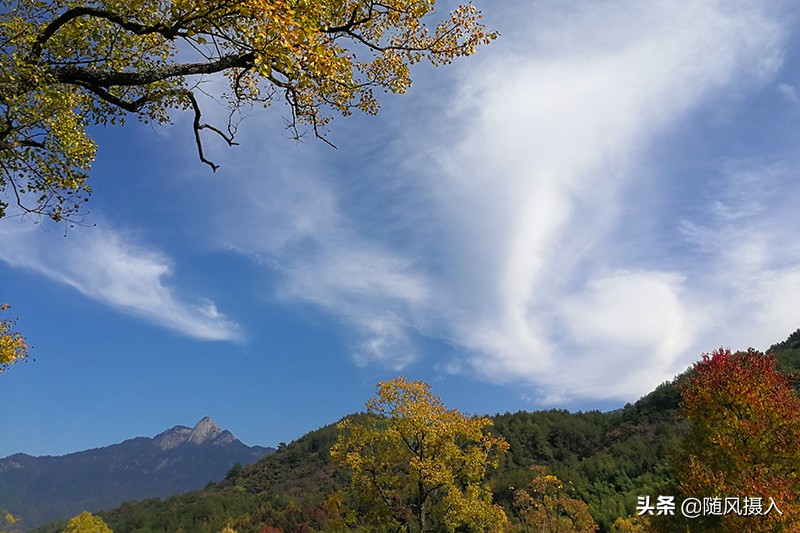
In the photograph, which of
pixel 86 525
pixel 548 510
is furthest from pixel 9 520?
pixel 548 510

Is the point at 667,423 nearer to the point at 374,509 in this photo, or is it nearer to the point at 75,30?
the point at 374,509

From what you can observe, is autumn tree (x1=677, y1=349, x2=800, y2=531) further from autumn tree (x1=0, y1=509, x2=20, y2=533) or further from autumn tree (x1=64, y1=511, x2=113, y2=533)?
autumn tree (x1=64, y1=511, x2=113, y2=533)

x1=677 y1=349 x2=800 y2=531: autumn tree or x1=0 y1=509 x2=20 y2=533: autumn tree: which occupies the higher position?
x1=677 y1=349 x2=800 y2=531: autumn tree

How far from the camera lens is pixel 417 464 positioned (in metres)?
15.7

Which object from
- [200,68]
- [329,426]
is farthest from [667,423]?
[329,426]

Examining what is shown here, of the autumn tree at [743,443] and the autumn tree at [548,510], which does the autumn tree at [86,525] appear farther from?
the autumn tree at [743,443]

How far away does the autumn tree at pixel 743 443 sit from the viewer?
38.4ft

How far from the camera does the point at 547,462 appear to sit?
64312 mm

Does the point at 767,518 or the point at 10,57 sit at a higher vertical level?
the point at 10,57

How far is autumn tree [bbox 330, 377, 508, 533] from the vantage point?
15805 mm

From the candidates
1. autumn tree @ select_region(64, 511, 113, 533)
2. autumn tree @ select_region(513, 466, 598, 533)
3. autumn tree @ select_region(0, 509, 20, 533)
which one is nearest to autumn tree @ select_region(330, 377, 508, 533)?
autumn tree @ select_region(513, 466, 598, 533)

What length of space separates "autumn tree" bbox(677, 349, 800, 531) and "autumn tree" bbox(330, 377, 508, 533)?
6.14 meters

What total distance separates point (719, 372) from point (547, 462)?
56.0 metres

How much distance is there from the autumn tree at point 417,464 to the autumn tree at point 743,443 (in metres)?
6.14
